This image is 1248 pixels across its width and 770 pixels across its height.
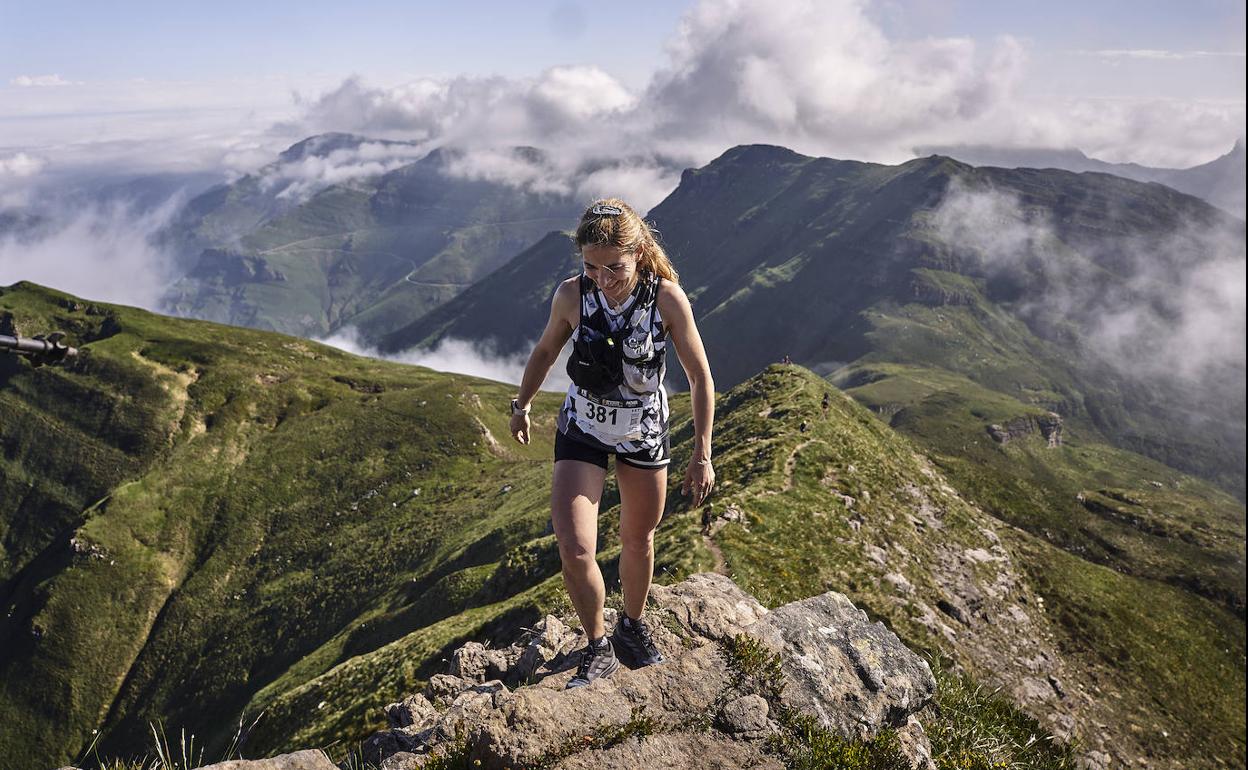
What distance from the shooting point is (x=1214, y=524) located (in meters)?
160

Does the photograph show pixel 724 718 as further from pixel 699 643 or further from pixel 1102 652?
pixel 1102 652

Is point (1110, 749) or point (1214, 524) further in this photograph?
point (1214, 524)

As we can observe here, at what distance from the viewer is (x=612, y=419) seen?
26.2 ft

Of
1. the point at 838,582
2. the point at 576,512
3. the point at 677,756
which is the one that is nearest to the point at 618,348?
the point at 576,512

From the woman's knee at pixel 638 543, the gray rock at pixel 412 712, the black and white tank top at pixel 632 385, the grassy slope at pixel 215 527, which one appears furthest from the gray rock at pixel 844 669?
the grassy slope at pixel 215 527

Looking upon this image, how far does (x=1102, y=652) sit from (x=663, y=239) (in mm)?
30994

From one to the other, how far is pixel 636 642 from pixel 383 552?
63936 millimetres

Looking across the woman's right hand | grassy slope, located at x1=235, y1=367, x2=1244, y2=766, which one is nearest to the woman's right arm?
the woman's right hand

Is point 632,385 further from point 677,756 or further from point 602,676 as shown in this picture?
point 677,756

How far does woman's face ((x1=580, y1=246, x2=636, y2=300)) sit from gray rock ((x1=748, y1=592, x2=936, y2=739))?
5.85 metres

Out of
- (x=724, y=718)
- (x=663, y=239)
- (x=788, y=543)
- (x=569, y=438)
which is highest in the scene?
(x=663, y=239)

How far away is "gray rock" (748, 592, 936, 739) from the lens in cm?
921

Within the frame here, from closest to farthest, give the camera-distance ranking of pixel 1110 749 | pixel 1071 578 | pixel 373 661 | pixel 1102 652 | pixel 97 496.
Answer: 1. pixel 1110 749
2. pixel 1102 652
3. pixel 373 661
4. pixel 1071 578
5. pixel 97 496

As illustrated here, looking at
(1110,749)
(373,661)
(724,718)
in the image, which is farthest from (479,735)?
(373,661)
